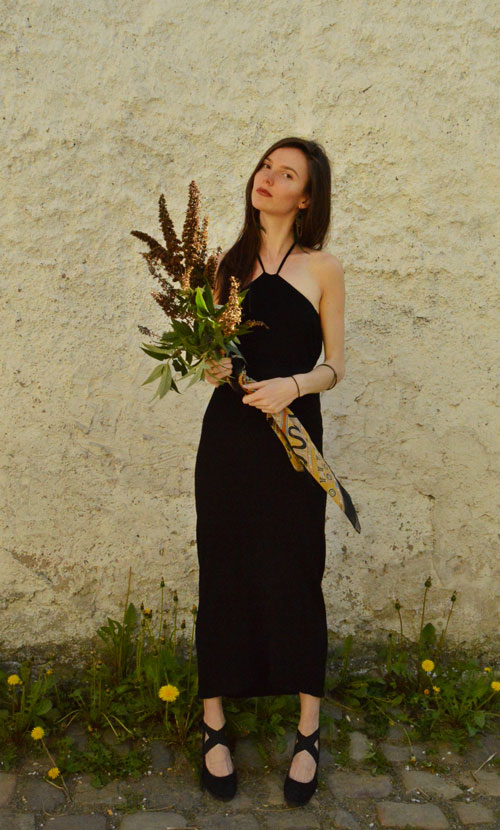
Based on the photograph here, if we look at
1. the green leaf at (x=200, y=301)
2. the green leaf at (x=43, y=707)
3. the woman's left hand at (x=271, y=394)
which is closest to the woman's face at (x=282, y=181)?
the green leaf at (x=200, y=301)

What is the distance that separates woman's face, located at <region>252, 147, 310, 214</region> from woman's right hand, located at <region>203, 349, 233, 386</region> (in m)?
0.59

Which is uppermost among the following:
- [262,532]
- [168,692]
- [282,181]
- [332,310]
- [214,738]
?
[282,181]

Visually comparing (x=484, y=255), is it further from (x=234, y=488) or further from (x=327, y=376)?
(x=234, y=488)

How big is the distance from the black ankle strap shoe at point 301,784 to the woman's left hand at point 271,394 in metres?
1.21

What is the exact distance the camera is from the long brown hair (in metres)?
2.46

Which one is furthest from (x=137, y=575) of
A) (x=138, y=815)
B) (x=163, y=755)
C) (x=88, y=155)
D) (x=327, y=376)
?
(x=88, y=155)

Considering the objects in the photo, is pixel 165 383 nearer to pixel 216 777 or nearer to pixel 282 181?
pixel 282 181

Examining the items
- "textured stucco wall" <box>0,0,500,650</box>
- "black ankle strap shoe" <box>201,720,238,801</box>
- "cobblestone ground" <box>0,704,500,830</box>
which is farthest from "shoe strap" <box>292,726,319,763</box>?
"textured stucco wall" <box>0,0,500,650</box>

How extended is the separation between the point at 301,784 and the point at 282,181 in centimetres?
211

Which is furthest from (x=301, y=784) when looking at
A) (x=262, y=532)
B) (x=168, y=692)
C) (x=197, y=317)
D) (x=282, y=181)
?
(x=282, y=181)

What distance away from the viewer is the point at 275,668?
2527 millimetres

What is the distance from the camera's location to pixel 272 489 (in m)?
2.45

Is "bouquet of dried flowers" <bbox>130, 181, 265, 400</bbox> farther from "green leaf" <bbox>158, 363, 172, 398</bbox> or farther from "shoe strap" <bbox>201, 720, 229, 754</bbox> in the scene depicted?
"shoe strap" <bbox>201, 720, 229, 754</bbox>

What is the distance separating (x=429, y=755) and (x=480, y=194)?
7.61ft
